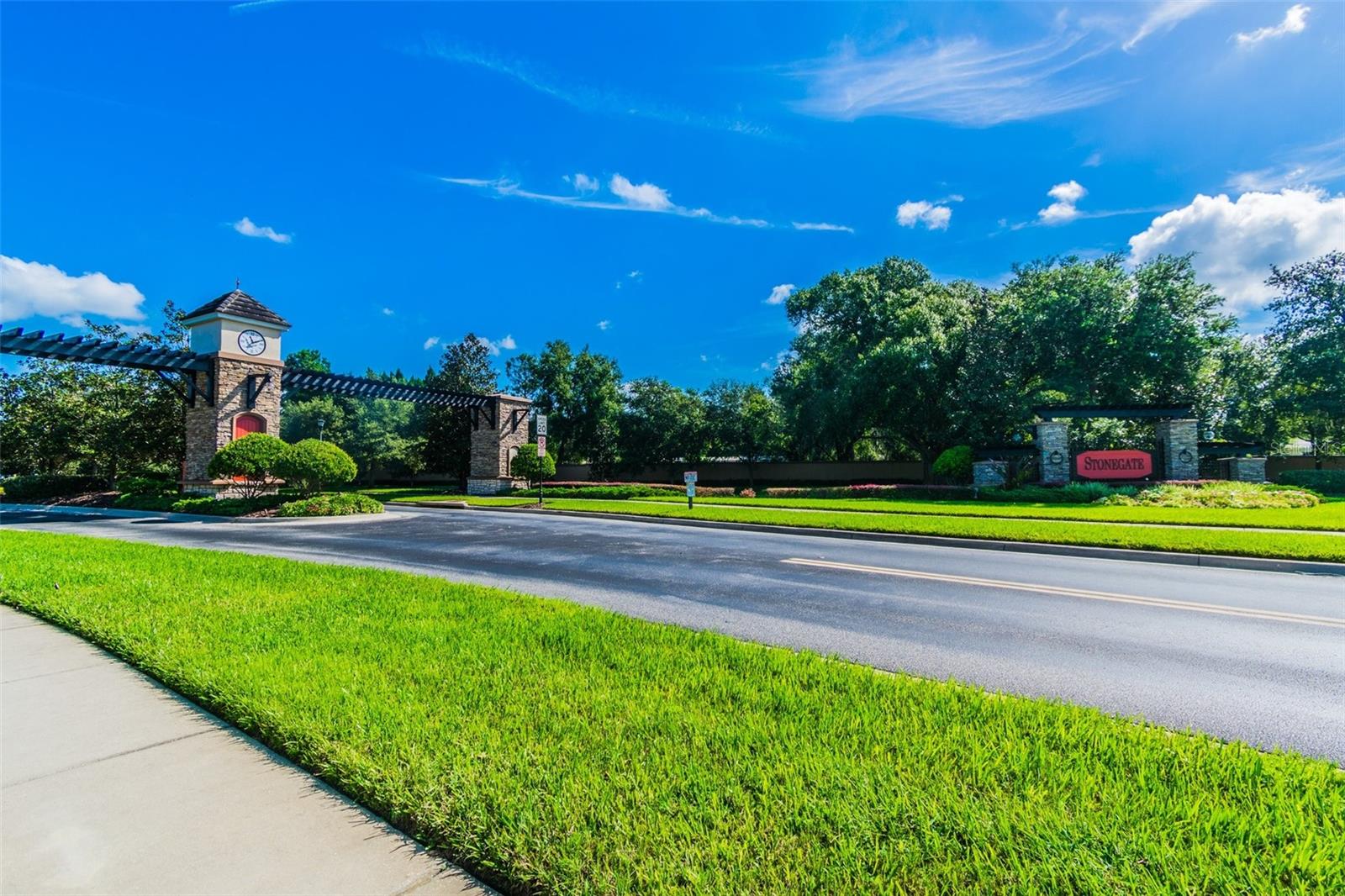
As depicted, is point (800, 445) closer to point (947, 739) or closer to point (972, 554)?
point (972, 554)

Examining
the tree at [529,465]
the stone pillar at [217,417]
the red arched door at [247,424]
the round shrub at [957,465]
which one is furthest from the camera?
the tree at [529,465]

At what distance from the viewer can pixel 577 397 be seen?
38594 mm

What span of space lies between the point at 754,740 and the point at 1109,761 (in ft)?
5.55

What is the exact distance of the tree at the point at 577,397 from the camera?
38.2 metres

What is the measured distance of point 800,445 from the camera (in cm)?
3719

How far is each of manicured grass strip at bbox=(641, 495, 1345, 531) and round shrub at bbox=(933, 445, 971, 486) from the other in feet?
11.1

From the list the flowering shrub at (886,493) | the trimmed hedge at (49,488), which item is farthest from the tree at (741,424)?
the trimmed hedge at (49,488)

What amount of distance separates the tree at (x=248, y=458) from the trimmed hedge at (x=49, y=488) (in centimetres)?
1462

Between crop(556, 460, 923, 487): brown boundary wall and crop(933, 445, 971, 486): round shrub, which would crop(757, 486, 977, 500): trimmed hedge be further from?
crop(556, 460, 923, 487): brown boundary wall

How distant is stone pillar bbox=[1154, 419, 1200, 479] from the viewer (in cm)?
2253

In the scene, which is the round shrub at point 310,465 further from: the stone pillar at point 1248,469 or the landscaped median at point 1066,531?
the stone pillar at point 1248,469

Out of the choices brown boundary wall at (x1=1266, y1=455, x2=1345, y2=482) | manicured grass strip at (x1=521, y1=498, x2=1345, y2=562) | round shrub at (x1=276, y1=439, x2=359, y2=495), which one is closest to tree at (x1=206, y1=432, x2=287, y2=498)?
round shrub at (x1=276, y1=439, x2=359, y2=495)

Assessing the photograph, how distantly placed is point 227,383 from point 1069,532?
88.6 ft

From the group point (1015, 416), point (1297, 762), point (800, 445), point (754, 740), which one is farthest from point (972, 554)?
point (800, 445)
